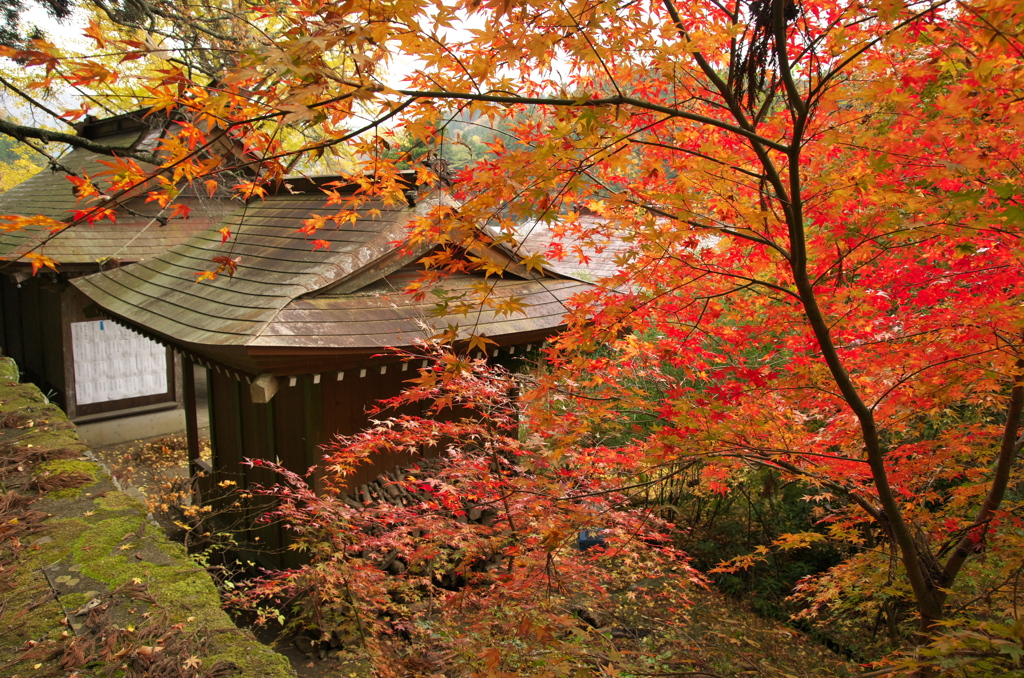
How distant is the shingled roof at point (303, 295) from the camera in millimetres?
4664

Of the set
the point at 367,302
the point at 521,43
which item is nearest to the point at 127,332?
the point at 367,302

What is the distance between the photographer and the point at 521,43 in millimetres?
2004

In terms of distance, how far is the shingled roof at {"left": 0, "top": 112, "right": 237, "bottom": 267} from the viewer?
9.20m

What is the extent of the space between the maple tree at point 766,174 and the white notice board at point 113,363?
9612 mm

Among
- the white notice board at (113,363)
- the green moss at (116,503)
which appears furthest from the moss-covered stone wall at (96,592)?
the white notice board at (113,363)

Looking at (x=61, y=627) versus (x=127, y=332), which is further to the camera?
(x=127, y=332)

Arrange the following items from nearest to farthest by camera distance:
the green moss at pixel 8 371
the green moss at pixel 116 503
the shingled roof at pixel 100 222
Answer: the green moss at pixel 116 503
the green moss at pixel 8 371
the shingled roof at pixel 100 222

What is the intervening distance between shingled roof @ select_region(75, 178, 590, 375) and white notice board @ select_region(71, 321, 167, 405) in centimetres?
391

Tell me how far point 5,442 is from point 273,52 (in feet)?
11.8

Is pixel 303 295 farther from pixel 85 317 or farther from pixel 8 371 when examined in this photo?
pixel 85 317

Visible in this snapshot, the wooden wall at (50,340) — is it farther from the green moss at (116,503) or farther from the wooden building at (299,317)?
the green moss at (116,503)

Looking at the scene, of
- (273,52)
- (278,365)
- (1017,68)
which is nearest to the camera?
(273,52)

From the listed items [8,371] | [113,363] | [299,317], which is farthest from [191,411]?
[113,363]

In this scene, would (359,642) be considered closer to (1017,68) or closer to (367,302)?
(367,302)
